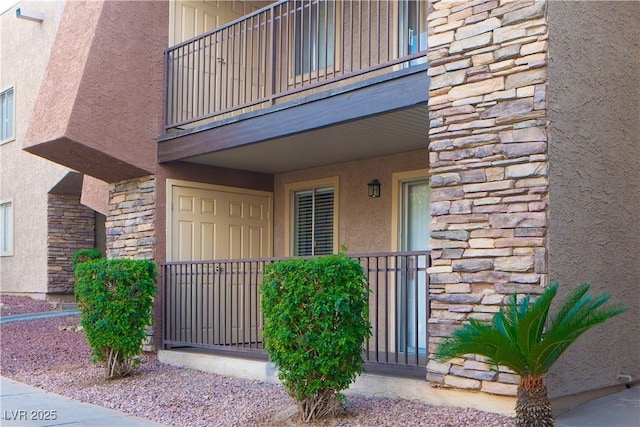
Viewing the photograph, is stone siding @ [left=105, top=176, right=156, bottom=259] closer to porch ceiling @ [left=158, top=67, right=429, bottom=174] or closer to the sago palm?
porch ceiling @ [left=158, top=67, right=429, bottom=174]

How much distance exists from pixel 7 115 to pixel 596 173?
17248 mm

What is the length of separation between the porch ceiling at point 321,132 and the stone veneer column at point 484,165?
1.70 ft

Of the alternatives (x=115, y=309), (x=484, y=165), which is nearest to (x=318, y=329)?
(x=484, y=165)

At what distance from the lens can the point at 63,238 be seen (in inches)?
701

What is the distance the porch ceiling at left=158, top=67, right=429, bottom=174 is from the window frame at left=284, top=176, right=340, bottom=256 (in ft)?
0.90

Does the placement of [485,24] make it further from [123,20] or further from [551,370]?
[123,20]

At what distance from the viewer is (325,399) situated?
624cm

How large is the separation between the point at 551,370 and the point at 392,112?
2.94 metres

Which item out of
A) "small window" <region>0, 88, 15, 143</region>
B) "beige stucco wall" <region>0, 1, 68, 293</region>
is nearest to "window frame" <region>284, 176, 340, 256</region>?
"beige stucco wall" <region>0, 1, 68, 293</region>

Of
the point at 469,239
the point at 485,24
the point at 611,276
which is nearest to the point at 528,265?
the point at 469,239

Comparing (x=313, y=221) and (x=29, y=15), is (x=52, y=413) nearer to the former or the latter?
(x=313, y=221)

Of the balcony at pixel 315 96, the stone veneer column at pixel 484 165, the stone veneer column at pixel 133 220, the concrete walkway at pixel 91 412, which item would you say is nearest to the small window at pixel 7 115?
the stone veneer column at pixel 133 220

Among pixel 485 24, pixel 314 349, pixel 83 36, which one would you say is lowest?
pixel 314 349

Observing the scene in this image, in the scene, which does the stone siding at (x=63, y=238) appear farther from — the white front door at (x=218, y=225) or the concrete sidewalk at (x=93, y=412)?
the concrete sidewalk at (x=93, y=412)
